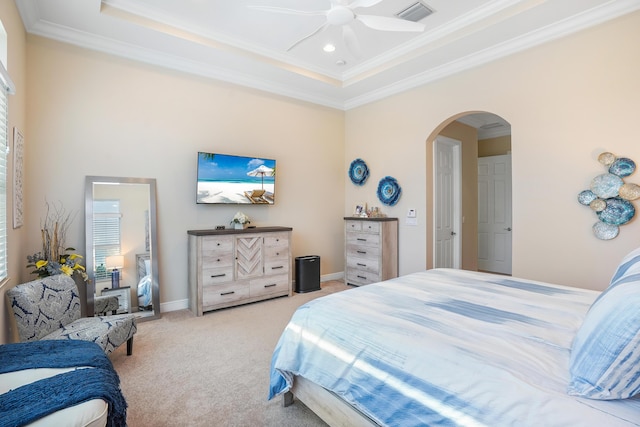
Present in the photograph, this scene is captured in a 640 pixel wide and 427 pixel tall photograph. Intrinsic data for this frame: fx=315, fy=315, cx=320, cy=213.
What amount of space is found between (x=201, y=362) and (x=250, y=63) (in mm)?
3471

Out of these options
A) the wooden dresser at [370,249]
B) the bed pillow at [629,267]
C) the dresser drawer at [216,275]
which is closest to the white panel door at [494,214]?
the wooden dresser at [370,249]

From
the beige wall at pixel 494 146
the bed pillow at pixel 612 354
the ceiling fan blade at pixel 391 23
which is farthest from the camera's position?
the beige wall at pixel 494 146

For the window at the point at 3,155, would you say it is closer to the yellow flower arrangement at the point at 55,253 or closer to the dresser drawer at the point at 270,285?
the yellow flower arrangement at the point at 55,253

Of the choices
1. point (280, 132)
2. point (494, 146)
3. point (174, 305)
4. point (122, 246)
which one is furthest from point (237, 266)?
point (494, 146)

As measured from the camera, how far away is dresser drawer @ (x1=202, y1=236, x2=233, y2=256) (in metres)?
3.74

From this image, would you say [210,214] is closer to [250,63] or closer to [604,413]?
[250,63]

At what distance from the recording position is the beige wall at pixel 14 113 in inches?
89.7

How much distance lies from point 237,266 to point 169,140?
177 cm

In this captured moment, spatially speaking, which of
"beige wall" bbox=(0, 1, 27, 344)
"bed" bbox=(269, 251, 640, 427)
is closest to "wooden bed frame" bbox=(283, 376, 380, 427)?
"bed" bbox=(269, 251, 640, 427)

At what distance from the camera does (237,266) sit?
399 centimetres

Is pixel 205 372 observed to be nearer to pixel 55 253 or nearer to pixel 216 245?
pixel 216 245

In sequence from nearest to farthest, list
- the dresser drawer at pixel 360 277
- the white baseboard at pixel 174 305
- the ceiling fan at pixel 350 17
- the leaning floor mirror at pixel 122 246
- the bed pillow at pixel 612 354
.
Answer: the bed pillow at pixel 612 354 → the ceiling fan at pixel 350 17 → the leaning floor mirror at pixel 122 246 → the white baseboard at pixel 174 305 → the dresser drawer at pixel 360 277

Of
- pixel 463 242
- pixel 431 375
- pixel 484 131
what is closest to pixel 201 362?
pixel 431 375

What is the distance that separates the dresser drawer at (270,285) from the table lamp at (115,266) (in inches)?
58.6
